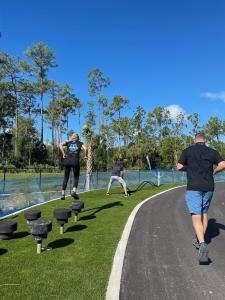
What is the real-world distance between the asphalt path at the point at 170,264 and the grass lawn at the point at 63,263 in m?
0.35

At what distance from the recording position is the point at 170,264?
6082mm

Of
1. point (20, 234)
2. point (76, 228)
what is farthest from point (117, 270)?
point (76, 228)

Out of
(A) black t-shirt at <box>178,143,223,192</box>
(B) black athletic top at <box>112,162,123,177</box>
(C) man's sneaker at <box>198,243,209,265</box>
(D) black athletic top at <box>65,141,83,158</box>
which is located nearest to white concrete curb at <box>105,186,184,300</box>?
(C) man's sneaker at <box>198,243,209,265</box>

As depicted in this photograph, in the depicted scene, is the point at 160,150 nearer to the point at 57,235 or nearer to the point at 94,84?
the point at 94,84

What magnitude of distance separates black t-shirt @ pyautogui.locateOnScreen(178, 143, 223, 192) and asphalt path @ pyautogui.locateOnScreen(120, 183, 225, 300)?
1.18 metres

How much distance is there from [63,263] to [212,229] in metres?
4.35

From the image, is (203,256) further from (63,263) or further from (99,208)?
(99,208)

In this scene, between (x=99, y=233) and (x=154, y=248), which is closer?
(x=154, y=248)

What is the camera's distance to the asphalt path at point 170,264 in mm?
4867

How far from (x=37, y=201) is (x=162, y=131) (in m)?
81.4

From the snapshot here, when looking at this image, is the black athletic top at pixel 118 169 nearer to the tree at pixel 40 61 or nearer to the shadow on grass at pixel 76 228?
the shadow on grass at pixel 76 228

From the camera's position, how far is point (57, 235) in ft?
26.9

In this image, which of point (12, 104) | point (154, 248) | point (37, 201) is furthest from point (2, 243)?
point (12, 104)

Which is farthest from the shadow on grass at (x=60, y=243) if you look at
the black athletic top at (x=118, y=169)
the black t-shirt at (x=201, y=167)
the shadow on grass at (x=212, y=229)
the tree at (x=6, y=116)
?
the tree at (x=6, y=116)
